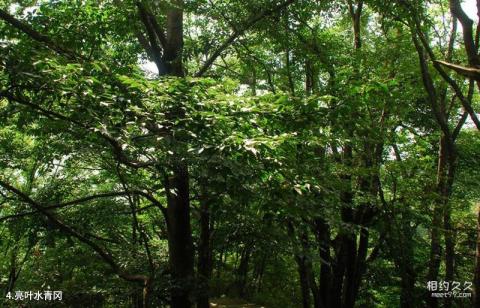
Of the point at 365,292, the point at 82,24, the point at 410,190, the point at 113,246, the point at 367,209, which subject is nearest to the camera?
the point at 82,24

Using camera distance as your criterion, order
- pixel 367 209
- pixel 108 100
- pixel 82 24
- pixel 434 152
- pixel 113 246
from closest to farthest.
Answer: pixel 108 100, pixel 82 24, pixel 113 246, pixel 367 209, pixel 434 152

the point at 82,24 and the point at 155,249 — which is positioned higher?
the point at 82,24

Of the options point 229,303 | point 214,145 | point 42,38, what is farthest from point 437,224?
point 42,38

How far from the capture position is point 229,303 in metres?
15.4

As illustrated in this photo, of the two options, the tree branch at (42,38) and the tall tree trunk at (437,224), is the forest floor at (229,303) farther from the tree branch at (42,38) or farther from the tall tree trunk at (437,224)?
the tree branch at (42,38)

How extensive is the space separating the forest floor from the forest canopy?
0.25 m

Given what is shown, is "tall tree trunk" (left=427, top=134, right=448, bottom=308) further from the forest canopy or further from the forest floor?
the forest floor

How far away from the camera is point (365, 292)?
1360 centimetres

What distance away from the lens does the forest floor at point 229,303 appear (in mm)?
14868

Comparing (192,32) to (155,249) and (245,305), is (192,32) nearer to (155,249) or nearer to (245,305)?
(155,249)

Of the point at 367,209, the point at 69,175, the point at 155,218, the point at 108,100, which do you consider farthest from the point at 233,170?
the point at 155,218

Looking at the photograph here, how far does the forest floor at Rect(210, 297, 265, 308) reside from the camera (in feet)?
48.8

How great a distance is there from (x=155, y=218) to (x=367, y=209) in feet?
21.7

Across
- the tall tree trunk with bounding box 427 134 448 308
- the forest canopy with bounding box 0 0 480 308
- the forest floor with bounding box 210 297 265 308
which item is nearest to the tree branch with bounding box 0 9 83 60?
the forest canopy with bounding box 0 0 480 308
